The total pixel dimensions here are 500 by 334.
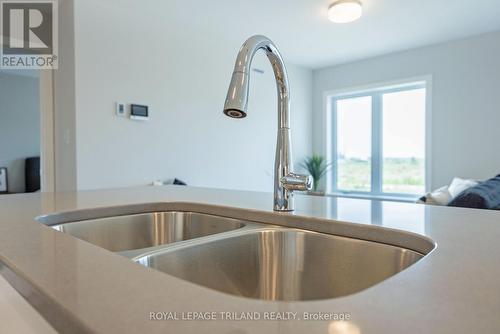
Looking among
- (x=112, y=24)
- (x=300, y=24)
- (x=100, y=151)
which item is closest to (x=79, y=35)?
(x=112, y=24)

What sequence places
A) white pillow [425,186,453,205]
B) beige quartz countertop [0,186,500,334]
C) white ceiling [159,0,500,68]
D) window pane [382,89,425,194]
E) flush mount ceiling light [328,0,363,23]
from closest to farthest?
1. beige quartz countertop [0,186,500,334]
2. white pillow [425,186,453,205]
3. flush mount ceiling light [328,0,363,23]
4. white ceiling [159,0,500,68]
5. window pane [382,89,425,194]

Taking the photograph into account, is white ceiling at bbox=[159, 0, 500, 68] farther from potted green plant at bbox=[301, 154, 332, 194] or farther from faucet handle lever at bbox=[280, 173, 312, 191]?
faucet handle lever at bbox=[280, 173, 312, 191]

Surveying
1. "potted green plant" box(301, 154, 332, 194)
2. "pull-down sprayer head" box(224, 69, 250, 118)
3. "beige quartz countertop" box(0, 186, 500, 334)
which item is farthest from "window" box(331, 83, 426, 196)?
"pull-down sprayer head" box(224, 69, 250, 118)

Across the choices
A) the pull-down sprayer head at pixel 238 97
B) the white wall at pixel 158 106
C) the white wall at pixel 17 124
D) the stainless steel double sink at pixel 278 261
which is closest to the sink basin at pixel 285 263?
the stainless steel double sink at pixel 278 261

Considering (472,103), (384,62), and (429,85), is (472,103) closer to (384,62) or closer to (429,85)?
(429,85)

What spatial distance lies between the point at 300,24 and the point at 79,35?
1.96m

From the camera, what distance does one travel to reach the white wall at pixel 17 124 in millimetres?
5238

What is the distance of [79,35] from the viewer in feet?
8.44

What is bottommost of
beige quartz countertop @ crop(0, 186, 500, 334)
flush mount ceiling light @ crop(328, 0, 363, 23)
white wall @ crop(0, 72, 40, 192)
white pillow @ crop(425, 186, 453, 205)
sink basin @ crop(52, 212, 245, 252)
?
white pillow @ crop(425, 186, 453, 205)

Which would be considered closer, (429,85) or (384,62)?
(429,85)

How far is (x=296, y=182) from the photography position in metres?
0.85

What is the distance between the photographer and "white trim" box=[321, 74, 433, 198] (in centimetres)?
388

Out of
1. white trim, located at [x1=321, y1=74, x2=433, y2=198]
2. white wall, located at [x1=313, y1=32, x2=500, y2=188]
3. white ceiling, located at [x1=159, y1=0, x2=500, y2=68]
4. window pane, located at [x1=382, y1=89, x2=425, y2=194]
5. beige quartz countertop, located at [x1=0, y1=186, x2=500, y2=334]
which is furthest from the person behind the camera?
window pane, located at [x1=382, y1=89, x2=425, y2=194]

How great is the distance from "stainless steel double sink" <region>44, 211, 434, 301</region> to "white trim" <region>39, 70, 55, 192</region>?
224cm
